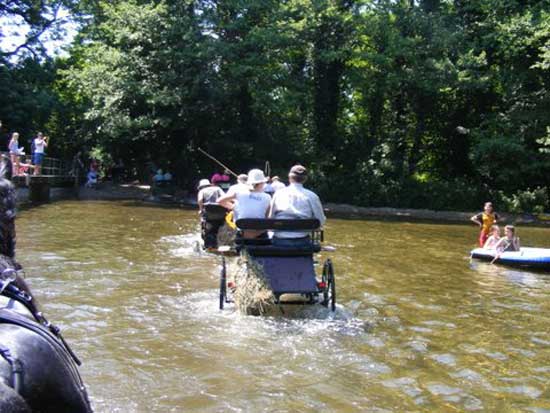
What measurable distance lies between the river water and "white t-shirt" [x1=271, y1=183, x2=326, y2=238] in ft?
3.88

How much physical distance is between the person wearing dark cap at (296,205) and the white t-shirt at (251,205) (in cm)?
55

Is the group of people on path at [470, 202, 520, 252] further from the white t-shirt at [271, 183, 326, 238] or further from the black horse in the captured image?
the black horse

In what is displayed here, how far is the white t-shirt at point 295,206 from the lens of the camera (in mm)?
8312

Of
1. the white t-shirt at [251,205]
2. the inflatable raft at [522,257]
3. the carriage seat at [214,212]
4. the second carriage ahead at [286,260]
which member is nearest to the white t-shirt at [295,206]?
the second carriage ahead at [286,260]

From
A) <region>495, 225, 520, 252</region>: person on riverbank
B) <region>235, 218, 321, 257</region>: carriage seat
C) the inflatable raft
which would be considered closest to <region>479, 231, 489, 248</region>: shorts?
<region>495, 225, 520, 252</region>: person on riverbank

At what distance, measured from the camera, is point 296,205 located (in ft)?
27.6

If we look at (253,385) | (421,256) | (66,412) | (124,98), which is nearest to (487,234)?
(421,256)

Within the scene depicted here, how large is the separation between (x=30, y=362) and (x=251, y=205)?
6.86 metres

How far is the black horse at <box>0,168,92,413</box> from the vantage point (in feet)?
6.97

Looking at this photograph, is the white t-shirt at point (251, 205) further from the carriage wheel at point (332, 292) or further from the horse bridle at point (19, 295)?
the horse bridle at point (19, 295)

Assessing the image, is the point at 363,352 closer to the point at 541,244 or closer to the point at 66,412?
the point at 66,412

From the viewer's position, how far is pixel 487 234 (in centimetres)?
1593

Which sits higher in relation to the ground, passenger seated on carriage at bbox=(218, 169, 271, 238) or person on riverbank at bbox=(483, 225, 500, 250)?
passenger seated on carriage at bbox=(218, 169, 271, 238)

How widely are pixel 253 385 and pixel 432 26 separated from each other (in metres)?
28.8
